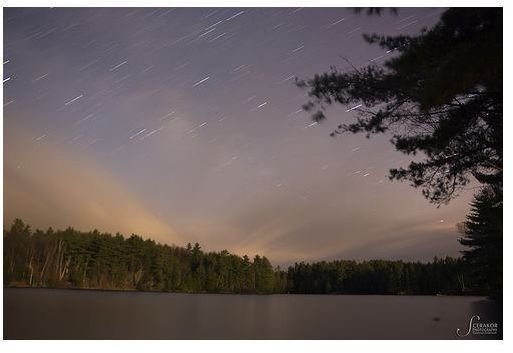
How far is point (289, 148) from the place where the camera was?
26.7 ft

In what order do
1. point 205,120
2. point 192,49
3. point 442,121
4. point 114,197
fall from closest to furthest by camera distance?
point 442,121
point 192,49
point 205,120
point 114,197

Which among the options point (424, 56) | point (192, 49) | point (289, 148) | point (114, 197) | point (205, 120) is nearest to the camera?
point (424, 56)

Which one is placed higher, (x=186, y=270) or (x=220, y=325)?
(x=186, y=270)

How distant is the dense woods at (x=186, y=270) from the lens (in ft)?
30.7

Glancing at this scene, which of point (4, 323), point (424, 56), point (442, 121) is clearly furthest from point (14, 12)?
point (442, 121)

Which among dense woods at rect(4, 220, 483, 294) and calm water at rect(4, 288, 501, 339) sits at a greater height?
dense woods at rect(4, 220, 483, 294)

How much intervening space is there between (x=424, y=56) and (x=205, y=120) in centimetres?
389

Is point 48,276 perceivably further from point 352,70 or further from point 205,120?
point 352,70

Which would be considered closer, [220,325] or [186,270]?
[220,325]

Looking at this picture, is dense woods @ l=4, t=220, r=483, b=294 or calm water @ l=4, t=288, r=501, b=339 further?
dense woods @ l=4, t=220, r=483, b=294

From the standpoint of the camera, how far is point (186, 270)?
1482 cm

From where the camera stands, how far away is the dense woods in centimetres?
935

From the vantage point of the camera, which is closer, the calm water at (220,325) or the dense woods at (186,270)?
the calm water at (220,325)

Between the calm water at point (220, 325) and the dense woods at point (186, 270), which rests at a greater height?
the dense woods at point (186, 270)
